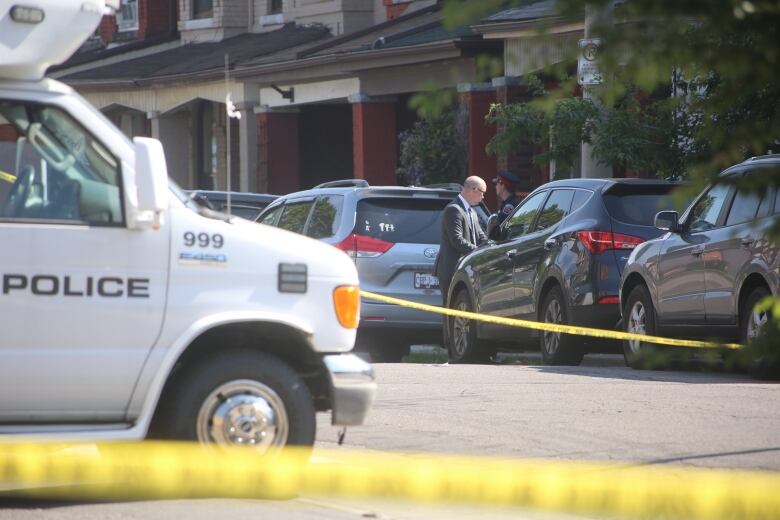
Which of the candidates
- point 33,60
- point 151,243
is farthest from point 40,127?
point 151,243

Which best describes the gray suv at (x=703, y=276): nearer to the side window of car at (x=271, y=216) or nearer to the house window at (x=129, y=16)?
Answer: the side window of car at (x=271, y=216)

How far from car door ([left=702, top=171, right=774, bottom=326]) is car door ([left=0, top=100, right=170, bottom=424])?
633 cm

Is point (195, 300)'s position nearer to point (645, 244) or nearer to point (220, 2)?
point (645, 244)

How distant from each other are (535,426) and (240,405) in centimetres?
306

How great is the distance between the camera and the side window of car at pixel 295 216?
1633cm

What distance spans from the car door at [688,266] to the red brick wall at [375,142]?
15474mm

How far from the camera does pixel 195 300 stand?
6.71 meters

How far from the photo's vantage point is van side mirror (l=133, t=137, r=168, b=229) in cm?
646

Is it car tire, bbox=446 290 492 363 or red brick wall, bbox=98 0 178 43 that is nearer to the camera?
car tire, bbox=446 290 492 363

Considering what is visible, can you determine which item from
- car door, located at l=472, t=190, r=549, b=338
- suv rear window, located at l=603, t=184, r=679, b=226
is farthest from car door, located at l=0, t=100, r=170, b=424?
car door, located at l=472, t=190, r=549, b=338

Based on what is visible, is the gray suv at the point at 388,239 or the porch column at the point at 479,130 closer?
the gray suv at the point at 388,239

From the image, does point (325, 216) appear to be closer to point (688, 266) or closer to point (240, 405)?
point (688, 266)

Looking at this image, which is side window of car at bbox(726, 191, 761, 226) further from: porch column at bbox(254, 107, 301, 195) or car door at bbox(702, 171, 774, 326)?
porch column at bbox(254, 107, 301, 195)

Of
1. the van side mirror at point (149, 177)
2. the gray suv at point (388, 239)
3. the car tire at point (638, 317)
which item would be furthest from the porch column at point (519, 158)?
the van side mirror at point (149, 177)
